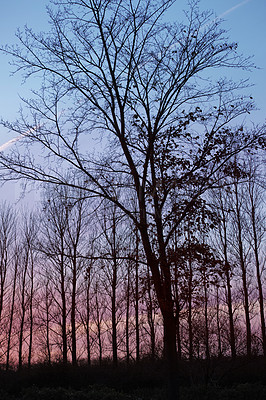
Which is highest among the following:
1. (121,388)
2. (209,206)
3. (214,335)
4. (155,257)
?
(209,206)

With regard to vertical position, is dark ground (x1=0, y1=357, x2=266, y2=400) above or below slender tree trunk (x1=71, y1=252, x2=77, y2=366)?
below

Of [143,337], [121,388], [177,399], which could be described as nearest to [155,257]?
[177,399]

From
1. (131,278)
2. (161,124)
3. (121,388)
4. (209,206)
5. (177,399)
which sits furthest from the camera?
(131,278)

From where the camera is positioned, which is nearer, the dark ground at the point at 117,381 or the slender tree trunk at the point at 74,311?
the dark ground at the point at 117,381

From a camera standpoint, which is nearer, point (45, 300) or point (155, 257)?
point (155, 257)

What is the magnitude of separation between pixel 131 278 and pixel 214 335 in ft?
19.3

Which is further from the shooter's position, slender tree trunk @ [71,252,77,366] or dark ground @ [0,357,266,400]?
slender tree trunk @ [71,252,77,366]

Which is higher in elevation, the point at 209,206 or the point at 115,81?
the point at 115,81

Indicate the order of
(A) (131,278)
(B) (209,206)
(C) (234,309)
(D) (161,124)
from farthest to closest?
(A) (131,278) → (C) (234,309) → (D) (161,124) → (B) (209,206)

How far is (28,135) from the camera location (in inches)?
443

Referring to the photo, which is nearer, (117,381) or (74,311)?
(117,381)

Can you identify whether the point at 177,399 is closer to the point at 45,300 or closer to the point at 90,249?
the point at 90,249

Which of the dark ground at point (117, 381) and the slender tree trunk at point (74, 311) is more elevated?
the slender tree trunk at point (74, 311)

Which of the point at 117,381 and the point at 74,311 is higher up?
the point at 74,311
